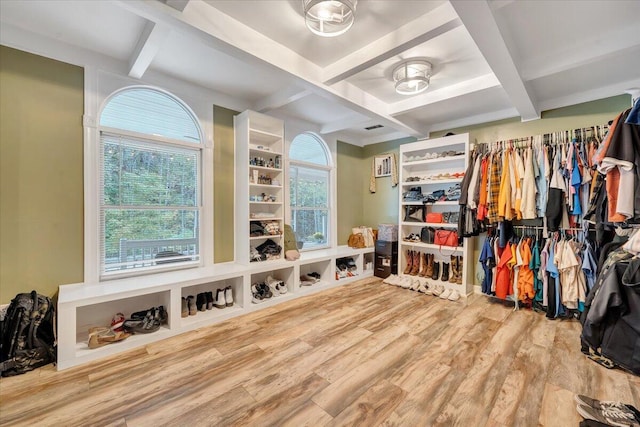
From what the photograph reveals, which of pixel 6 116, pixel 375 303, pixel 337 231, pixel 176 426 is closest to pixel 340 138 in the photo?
pixel 337 231

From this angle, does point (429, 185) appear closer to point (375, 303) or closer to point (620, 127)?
point (375, 303)

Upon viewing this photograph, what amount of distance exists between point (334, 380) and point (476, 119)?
153 inches

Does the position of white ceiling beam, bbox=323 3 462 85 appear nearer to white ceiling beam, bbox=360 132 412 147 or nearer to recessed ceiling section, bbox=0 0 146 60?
recessed ceiling section, bbox=0 0 146 60

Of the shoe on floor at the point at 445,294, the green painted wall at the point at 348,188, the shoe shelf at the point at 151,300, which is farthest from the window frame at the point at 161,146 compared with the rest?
the shoe on floor at the point at 445,294

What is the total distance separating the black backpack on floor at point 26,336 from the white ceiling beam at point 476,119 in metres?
5.08

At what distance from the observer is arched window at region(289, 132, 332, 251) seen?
4.41m

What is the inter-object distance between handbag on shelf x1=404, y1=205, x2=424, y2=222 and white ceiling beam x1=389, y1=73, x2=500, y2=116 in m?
1.55

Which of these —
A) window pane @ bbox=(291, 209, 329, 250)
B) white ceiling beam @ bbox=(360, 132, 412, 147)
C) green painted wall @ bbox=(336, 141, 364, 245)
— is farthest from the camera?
green painted wall @ bbox=(336, 141, 364, 245)

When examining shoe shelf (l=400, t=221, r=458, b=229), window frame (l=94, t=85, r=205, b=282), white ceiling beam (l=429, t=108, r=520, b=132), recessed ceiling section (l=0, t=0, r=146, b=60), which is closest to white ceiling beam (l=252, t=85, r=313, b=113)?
window frame (l=94, t=85, r=205, b=282)

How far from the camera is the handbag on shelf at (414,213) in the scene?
Result: 433 cm

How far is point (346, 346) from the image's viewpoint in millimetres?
2371

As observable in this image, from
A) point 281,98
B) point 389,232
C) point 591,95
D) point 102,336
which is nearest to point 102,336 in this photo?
point 102,336

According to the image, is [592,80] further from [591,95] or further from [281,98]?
[281,98]

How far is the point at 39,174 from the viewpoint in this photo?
2311 millimetres
